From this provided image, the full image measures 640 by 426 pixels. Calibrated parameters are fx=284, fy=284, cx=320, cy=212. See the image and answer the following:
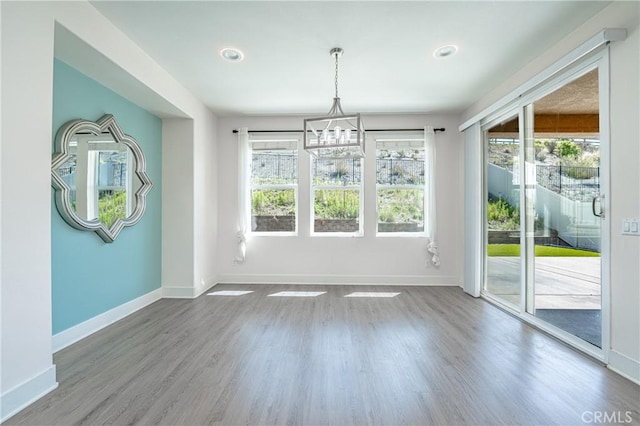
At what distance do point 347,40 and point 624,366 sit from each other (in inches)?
132

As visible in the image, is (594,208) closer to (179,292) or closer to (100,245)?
(100,245)

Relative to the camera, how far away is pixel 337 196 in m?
4.80

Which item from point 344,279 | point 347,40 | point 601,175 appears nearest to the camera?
point 601,175

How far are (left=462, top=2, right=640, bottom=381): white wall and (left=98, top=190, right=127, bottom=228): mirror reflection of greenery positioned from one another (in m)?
4.53

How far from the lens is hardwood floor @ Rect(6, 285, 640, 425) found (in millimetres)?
1655

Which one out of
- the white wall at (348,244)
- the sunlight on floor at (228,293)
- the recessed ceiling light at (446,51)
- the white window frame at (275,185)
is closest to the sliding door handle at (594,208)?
the recessed ceiling light at (446,51)

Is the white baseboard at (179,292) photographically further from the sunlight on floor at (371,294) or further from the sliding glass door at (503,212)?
the sliding glass door at (503,212)

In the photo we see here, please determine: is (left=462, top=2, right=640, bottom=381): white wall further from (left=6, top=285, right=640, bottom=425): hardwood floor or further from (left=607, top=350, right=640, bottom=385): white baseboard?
(left=6, top=285, right=640, bottom=425): hardwood floor

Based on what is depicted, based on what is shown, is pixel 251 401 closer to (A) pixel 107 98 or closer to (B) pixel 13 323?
(B) pixel 13 323

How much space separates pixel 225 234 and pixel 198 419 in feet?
11.3

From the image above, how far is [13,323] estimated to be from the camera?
1637 mm

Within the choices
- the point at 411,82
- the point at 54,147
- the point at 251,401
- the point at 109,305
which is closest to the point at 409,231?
the point at 411,82

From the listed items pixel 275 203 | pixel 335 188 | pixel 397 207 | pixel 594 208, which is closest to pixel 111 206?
pixel 275 203

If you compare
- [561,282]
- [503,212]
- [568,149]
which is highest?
[568,149]
